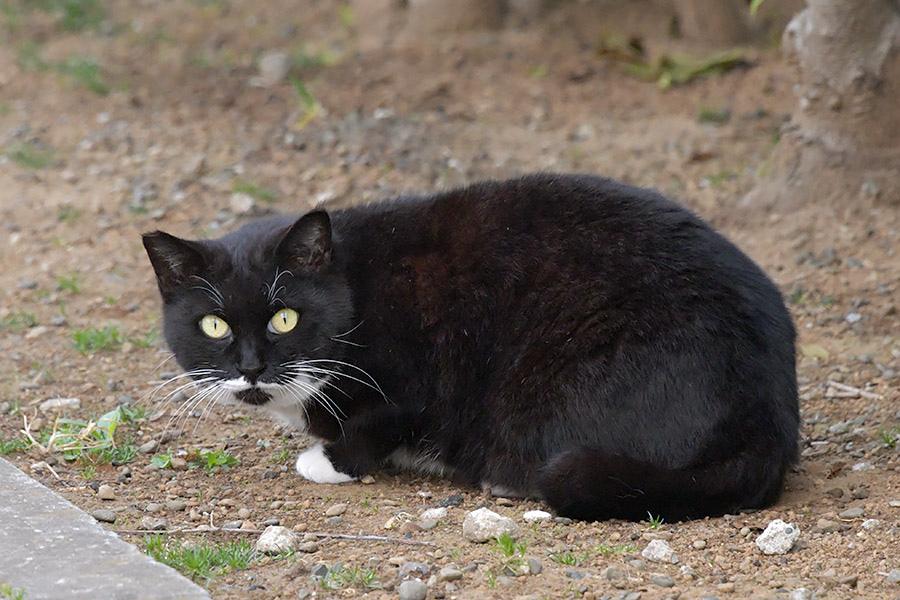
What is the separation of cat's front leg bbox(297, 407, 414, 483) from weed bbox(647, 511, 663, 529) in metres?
0.86

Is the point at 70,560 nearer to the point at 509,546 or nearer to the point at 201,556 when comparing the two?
the point at 201,556

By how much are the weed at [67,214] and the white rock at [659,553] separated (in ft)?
13.9

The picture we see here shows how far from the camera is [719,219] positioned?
5.80 meters

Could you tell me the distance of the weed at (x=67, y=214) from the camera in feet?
20.4

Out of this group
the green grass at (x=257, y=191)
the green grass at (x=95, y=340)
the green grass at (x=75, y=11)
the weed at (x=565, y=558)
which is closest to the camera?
the weed at (x=565, y=558)

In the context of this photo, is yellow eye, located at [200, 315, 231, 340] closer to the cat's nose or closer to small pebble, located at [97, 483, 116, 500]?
the cat's nose

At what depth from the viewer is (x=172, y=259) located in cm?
364

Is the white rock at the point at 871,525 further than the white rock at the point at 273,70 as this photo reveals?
No

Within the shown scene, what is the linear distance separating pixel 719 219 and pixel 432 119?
2036mm

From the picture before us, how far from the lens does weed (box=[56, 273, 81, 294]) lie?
5477 mm

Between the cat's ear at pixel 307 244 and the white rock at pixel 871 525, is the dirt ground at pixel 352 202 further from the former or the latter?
the cat's ear at pixel 307 244

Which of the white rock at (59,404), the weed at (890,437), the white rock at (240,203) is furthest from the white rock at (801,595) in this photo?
the white rock at (240,203)

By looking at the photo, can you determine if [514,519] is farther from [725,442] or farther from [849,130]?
[849,130]

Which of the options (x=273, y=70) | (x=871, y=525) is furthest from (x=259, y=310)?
(x=273, y=70)
